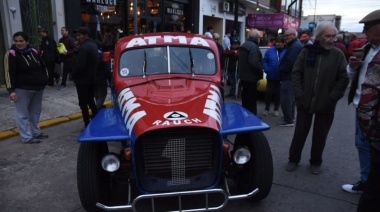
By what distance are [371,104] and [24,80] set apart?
15.9 feet

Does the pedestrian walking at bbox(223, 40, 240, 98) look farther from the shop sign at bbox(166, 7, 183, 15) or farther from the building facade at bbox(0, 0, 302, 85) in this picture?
the shop sign at bbox(166, 7, 183, 15)

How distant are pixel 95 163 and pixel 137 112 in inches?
25.1

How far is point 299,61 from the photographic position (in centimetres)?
406

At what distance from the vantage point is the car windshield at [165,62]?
4203 mm

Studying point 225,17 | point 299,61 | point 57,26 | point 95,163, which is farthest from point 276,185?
point 225,17

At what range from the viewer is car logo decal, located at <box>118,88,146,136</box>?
10.2ft

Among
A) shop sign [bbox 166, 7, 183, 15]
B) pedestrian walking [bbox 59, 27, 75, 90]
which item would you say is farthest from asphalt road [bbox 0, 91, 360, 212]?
shop sign [bbox 166, 7, 183, 15]

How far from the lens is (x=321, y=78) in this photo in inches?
153

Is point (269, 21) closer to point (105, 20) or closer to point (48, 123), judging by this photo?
point (105, 20)

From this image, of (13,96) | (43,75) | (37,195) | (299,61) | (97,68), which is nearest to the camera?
(37,195)

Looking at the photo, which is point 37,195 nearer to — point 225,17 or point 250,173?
point 250,173

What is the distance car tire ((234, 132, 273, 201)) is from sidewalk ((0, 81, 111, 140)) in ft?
14.4

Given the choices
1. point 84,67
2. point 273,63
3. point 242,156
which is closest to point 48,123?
point 84,67

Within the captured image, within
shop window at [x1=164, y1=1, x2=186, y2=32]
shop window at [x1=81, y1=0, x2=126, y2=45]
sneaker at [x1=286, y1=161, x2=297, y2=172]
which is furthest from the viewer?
shop window at [x1=164, y1=1, x2=186, y2=32]
